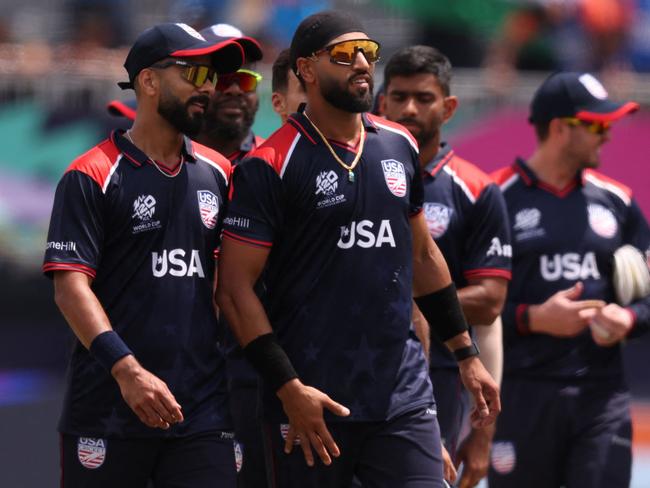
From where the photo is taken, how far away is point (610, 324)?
7059 mm

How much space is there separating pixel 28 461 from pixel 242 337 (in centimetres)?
A: 527

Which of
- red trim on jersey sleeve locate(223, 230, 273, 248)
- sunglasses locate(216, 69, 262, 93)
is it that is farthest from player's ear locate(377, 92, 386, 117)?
red trim on jersey sleeve locate(223, 230, 273, 248)

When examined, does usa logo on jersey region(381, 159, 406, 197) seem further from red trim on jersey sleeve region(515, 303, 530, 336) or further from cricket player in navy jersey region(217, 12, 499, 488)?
red trim on jersey sleeve region(515, 303, 530, 336)

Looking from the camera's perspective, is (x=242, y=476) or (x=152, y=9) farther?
(x=152, y=9)

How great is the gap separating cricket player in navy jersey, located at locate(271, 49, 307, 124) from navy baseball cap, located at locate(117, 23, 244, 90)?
963mm

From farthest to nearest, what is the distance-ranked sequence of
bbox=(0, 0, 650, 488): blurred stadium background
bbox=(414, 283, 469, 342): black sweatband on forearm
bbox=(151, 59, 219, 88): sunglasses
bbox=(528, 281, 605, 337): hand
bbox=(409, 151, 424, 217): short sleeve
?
bbox=(0, 0, 650, 488): blurred stadium background < bbox=(528, 281, 605, 337): hand < bbox=(414, 283, 469, 342): black sweatband on forearm < bbox=(409, 151, 424, 217): short sleeve < bbox=(151, 59, 219, 88): sunglasses

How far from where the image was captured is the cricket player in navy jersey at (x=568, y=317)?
7113mm

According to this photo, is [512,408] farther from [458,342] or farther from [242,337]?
[242,337]

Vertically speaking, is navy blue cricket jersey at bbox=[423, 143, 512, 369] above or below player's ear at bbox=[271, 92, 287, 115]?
below

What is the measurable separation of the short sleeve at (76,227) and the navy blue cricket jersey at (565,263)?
2887 millimetres

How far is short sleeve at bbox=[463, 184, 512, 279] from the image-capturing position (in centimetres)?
651

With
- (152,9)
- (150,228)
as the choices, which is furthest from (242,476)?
(152,9)

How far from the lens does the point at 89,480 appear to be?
16.8 feet

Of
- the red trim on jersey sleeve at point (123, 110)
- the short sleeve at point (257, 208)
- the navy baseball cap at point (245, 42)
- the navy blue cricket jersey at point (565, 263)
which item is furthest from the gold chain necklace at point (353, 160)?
the red trim on jersey sleeve at point (123, 110)
